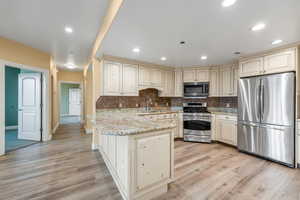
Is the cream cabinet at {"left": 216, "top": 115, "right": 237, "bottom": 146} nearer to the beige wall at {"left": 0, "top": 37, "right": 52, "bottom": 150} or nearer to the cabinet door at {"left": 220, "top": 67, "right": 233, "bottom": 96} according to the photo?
the cabinet door at {"left": 220, "top": 67, "right": 233, "bottom": 96}

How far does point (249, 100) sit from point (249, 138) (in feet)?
2.96

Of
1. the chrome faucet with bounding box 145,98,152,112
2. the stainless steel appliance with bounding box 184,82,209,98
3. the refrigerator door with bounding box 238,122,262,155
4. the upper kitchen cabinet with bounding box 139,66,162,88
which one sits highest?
the upper kitchen cabinet with bounding box 139,66,162,88

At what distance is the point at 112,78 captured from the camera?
145 inches

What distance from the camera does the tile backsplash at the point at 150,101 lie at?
13.5ft

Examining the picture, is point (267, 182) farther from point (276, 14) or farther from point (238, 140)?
point (276, 14)

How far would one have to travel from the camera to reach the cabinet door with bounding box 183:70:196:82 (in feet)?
15.7

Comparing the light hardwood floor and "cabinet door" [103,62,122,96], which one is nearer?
the light hardwood floor

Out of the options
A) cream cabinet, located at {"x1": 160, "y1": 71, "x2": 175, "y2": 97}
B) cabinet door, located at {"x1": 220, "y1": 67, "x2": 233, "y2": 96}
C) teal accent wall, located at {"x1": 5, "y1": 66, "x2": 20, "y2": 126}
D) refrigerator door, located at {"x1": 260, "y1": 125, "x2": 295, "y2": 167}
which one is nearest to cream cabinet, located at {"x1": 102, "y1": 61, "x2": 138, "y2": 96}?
cream cabinet, located at {"x1": 160, "y1": 71, "x2": 175, "y2": 97}

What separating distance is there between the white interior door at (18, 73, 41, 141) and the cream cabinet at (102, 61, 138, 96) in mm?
2505

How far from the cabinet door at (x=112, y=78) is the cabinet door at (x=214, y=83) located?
9.43 feet

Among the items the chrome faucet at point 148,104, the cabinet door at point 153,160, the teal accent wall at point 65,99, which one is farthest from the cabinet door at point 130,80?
the teal accent wall at point 65,99

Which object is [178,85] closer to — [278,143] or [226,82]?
[226,82]

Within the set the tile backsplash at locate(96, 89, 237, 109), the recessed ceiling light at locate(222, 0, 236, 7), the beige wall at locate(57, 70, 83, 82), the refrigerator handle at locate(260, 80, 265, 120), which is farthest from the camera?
the beige wall at locate(57, 70, 83, 82)

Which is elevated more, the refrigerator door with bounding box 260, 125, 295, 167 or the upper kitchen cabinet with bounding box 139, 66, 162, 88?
the upper kitchen cabinet with bounding box 139, 66, 162, 88
